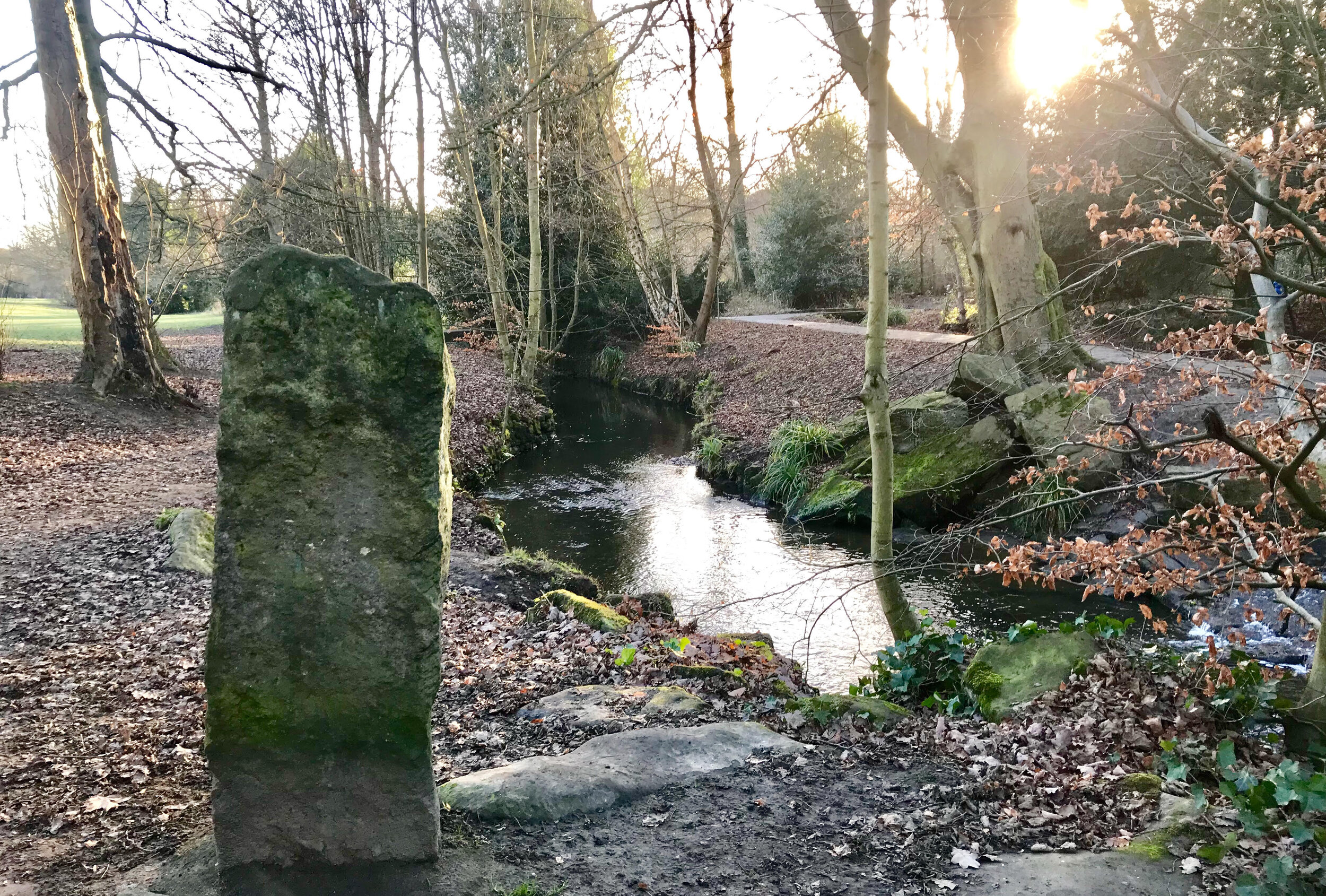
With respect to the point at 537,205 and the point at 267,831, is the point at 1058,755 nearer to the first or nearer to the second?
the point at 267,831

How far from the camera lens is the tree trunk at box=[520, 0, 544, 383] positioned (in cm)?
1584

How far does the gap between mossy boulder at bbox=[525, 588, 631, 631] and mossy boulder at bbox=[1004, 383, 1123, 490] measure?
5.19m

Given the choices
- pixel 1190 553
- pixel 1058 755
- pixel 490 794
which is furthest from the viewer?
pixel 1190 553

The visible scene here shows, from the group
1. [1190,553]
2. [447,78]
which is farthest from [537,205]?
[1190,553]

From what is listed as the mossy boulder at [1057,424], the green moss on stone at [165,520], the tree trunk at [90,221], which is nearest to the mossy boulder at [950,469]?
the mossy boulder at [1057,424]

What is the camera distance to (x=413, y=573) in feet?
9.05

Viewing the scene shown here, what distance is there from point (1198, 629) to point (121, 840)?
834 cm

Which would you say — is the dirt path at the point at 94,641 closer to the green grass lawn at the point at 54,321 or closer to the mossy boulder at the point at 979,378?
the green grass lawn at the point at 54,321

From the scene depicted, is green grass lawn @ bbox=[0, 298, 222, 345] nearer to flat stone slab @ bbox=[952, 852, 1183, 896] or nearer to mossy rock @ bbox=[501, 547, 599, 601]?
mossy rock @ bbox=[501, 547, 599, 601]

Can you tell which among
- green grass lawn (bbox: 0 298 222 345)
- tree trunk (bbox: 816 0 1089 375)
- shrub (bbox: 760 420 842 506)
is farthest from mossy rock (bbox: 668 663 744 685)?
green grass lawn (bbox: 0 298 222 345)

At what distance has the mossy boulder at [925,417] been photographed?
460 inches

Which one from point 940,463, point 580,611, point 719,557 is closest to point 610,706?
point 580,611

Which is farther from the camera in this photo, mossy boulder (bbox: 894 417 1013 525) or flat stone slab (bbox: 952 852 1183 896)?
mossy boulder (bbox: 894 417 1013 525)

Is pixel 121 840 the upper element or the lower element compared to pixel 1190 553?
lower
